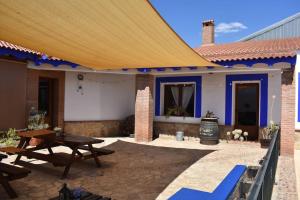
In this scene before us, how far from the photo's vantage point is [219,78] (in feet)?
37.5

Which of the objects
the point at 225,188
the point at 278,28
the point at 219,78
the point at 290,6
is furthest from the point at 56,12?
the point at 290,6

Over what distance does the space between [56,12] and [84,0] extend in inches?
21.5

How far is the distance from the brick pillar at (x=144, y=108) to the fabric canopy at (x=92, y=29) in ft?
17.0

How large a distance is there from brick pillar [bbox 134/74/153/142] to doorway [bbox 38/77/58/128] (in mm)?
3342

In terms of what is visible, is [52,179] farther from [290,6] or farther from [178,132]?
[290,6]

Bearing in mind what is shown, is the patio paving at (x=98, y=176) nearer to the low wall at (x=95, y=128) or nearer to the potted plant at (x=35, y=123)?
the potted plant at (x=35, y=123)

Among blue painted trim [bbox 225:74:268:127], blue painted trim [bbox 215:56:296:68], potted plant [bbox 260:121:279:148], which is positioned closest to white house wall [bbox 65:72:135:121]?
blue painted trim [bbox 225:74:268:127]

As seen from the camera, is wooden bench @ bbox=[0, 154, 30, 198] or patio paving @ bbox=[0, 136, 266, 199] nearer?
wooden bench @ bbox=[0, 154, 30, 198]

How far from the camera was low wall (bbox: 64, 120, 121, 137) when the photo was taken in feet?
37.8

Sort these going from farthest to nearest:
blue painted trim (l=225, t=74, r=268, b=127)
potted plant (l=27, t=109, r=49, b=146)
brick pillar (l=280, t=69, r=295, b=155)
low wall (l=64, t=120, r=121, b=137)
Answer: low wall (l=64, t=120, r=121, b=137), blue painted trim (l=225, t=74, r=268, b=127), potted plant (l=27, t=109, r=49, b=146), brick pillar (l=280, t=69, r=295, b=155)

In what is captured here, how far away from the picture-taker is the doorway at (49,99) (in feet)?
37.1

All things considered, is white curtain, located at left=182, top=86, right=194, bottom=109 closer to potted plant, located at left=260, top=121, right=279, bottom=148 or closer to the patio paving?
potted plant, located at left=260, top=121, right=279, bottom=148

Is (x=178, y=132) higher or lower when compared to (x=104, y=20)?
lower

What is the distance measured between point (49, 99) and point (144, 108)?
3.94 meters
